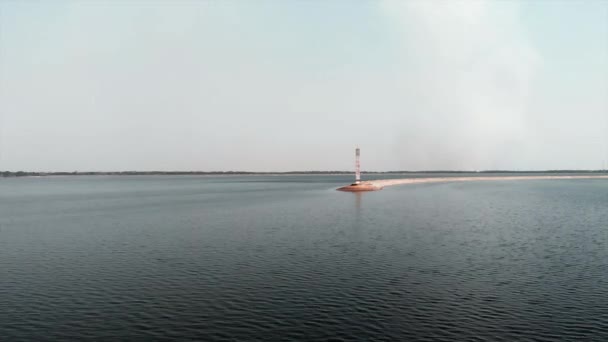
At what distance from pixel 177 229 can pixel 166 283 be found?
85.5ft

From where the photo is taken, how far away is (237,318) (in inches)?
763

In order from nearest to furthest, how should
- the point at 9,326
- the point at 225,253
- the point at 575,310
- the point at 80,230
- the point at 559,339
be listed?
the point at 559,339 → the point at 9,326 → the point at 575,310 → the point at 225,253 → the point at 80,230

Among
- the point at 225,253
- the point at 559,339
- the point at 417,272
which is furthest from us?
the point at 225,253

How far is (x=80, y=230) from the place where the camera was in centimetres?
5084

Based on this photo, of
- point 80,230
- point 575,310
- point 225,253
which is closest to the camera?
point 575,310

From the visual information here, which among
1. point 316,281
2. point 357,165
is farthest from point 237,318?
point 357,165

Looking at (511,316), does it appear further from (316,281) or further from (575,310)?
(316,281)

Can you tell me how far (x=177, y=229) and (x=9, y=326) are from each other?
107ft

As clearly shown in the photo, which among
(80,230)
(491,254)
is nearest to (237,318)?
(491,254)

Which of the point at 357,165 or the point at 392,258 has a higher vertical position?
the point at 357,165

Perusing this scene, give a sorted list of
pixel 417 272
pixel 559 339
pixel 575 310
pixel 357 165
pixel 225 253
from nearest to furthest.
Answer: pixel 559 339
pixel 575 310
pixel 417 272
pixel 225 253
pixel 357 165

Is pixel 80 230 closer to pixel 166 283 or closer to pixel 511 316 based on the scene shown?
pixel 166 283

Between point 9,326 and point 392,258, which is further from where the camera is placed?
point 392,258

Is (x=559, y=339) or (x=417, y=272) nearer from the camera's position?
(x=559, y=339)
